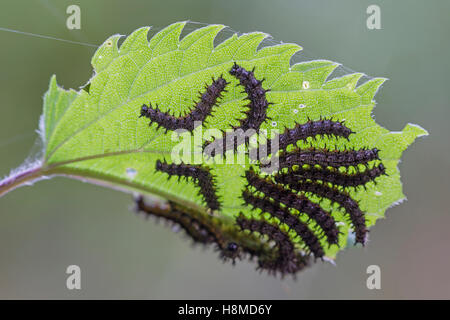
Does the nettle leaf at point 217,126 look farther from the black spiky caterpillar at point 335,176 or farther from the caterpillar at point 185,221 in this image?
the caterpillar at point 185,221

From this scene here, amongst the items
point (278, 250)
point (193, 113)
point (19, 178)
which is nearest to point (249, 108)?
point (193, 113)

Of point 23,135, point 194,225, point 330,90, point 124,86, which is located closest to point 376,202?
point 330,90

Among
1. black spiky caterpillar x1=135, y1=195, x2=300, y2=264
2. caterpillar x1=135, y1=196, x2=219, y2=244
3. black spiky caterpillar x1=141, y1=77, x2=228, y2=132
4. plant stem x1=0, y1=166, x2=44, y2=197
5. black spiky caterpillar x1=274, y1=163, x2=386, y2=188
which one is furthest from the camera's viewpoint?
caterpillar x1=135, y1=196, x2=219, y2=244

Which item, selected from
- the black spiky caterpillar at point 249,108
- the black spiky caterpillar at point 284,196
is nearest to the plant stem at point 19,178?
the black spiky caterpillar at point 249,108

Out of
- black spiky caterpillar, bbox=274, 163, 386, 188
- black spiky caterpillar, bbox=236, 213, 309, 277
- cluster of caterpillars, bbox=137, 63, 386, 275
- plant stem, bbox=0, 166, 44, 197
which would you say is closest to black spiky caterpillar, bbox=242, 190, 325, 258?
cluster of caterpillars, bbox=137, 63, 386, 275

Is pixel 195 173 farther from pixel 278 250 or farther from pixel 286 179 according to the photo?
pixel 278 250

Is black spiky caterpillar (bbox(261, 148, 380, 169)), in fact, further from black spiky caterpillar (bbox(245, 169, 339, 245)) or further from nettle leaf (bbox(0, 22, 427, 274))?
black spiky caterpillar (bbox(245, 169, 339, 245))
